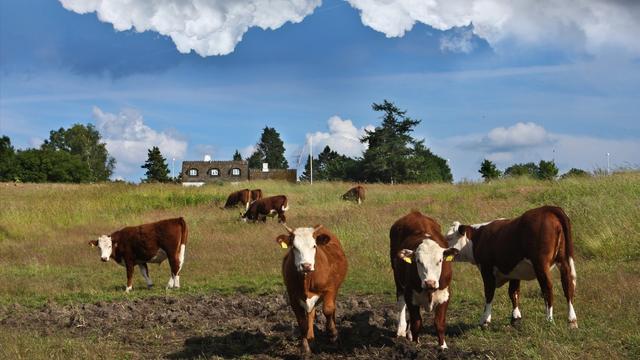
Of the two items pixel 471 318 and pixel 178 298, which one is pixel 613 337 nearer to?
pixel 471 318

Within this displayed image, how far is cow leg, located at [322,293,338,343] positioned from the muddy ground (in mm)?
137

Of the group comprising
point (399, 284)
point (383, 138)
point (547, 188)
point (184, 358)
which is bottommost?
point (184, 358)

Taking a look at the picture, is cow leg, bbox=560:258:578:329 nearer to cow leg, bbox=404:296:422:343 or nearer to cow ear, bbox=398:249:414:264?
cow leg, bbox=404:296:422:343

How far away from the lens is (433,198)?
27172mm

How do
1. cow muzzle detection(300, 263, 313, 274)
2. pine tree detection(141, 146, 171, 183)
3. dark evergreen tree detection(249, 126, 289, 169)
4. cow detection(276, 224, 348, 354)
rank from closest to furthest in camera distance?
cow muzzle detection(300, 263, 313, 274), cow detection(276, 224, 348, 354), pine tree detection(141, 146, 171, 183), dark evergreen tree detection(249, 126, 289, 169)

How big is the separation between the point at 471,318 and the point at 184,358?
182 inches

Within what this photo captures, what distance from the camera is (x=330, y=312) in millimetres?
8391

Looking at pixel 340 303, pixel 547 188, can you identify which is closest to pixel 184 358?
pixel 340 303

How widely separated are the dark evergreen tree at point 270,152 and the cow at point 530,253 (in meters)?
133

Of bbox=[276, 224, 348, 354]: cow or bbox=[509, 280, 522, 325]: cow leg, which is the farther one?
bbox=[509, 280, 522, 325]: cow leg

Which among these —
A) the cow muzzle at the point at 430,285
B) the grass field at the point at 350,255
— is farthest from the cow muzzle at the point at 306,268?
the grass field at the point at 350,255

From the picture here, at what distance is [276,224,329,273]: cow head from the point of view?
7.68 metres

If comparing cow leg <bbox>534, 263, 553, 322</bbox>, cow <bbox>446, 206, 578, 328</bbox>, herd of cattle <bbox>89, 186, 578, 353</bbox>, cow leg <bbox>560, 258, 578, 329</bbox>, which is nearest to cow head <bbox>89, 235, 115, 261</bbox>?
herd of cattle <bbox>89, 186, 578, 353</bbox>

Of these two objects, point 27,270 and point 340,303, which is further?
point 27,270
